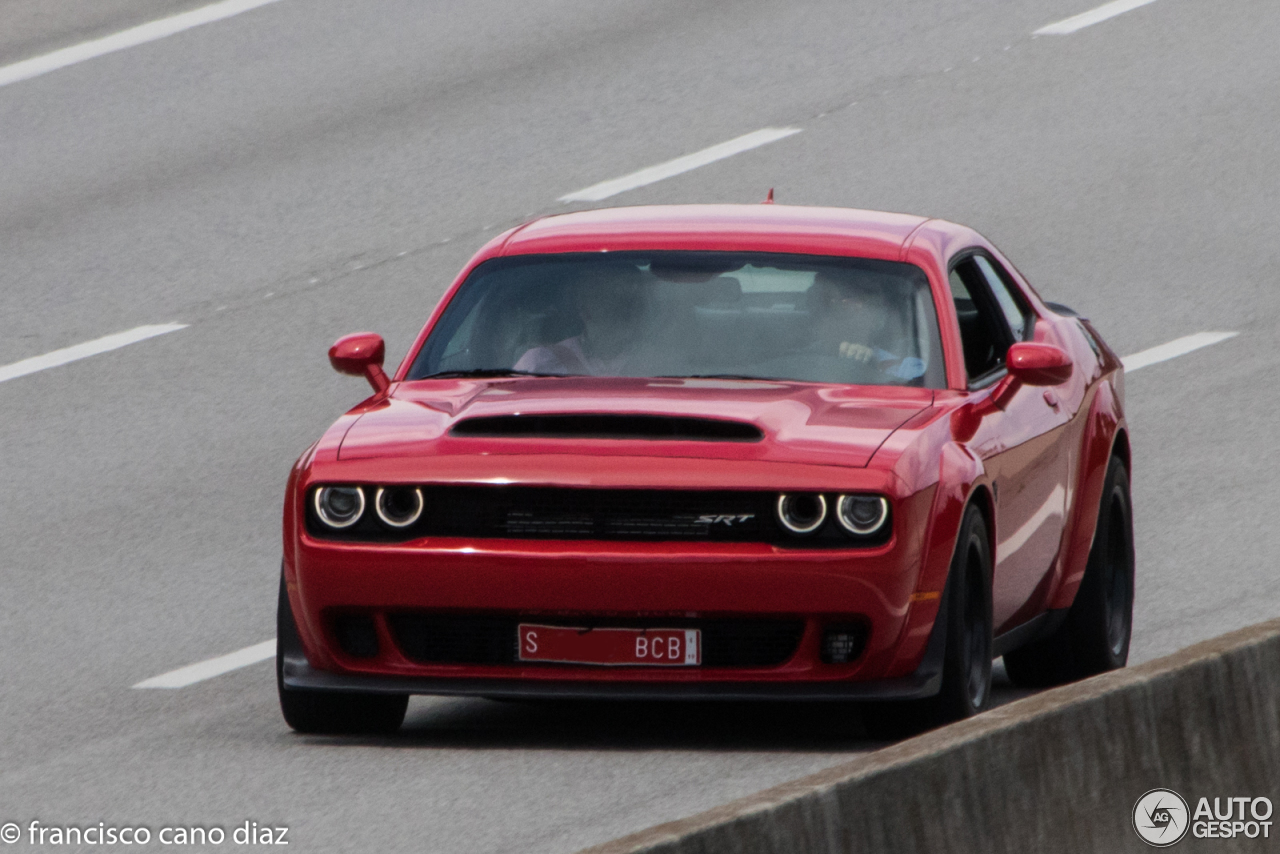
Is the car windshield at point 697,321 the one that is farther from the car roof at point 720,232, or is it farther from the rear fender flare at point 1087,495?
the rear fender flare at point 1087,495

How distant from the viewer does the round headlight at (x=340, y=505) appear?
7.48 m

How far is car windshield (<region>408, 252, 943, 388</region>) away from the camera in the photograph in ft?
27.2

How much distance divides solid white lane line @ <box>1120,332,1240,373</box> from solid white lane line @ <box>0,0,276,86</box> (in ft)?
31.9

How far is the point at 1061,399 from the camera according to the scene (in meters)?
9.09

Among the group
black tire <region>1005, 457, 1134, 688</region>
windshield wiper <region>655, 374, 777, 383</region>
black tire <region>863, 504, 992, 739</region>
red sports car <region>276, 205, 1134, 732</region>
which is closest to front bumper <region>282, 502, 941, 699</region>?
red sports car <region>276, 205, 1134, 732</region>

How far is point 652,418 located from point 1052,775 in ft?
7.12

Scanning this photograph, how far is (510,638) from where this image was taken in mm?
7441

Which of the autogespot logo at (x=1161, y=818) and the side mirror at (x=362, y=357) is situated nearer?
the autogespot logo at (x=1161, y=818)

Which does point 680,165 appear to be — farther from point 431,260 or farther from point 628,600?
point 628,600

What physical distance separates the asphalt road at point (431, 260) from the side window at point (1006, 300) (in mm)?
1247

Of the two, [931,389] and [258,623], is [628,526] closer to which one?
[931,389]

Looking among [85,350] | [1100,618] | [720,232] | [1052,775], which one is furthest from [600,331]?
[85,350]

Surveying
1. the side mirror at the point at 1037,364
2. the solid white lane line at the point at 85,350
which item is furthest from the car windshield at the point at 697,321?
the solid white lane line at the point at 85,350

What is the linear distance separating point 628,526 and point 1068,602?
7.49 ft
